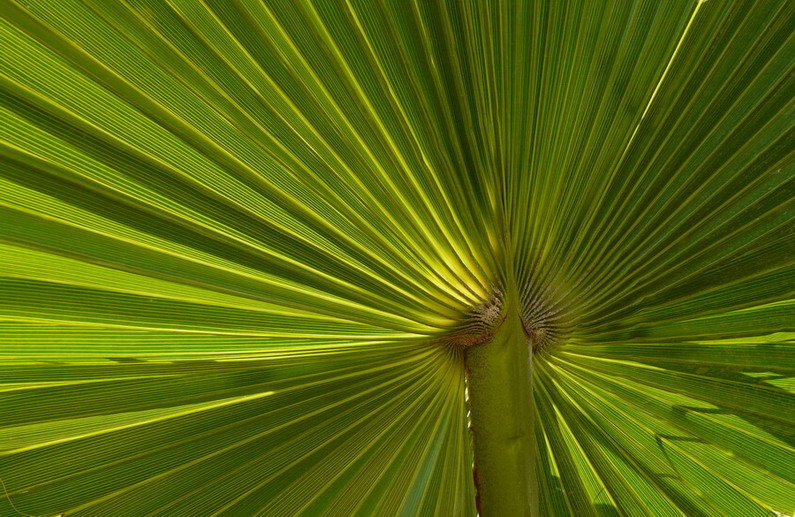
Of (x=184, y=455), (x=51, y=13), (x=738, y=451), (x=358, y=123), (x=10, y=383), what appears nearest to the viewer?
(x=51, y=13)

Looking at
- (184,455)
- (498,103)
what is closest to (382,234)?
(498,103)

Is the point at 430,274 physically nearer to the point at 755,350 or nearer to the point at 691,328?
the point at 691,328

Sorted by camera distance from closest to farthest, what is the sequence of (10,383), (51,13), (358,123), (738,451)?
(51,13)
(10,383)
(358,123)
(738,451)

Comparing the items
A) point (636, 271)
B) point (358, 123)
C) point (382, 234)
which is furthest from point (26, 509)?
point (636, 271)

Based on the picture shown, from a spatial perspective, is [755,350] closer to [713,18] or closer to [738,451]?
[738,451]

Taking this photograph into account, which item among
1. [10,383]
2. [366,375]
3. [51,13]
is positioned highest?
[51,13]

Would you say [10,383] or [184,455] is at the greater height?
[10,383]

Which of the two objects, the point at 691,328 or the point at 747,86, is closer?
the point at 747,86
